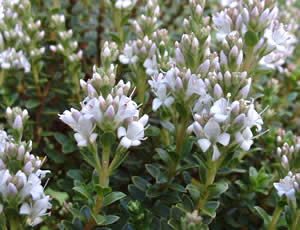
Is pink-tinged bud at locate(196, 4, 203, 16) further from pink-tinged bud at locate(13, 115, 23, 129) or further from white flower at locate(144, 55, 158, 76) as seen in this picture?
pink-tinged bud at locate(13, 115, 23, 129)

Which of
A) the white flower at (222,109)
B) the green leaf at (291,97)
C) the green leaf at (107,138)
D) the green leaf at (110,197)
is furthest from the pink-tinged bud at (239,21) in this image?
the green leaf at (291,97)

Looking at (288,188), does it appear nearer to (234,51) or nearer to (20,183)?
(234,51)

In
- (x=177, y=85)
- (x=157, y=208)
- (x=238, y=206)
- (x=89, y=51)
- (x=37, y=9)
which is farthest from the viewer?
(x=37, y=9)

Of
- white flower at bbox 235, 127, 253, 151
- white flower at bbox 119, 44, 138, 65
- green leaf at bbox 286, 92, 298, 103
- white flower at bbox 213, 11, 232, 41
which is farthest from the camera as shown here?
green leaf at bbox 286, 92, 298, 103

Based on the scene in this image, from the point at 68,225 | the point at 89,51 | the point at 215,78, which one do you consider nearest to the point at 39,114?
the point at 89,51

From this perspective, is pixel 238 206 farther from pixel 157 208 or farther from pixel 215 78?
pixel 215 78

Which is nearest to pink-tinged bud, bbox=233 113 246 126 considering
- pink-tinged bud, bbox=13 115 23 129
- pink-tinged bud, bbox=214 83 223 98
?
pink-tinged bud, bbox=214 83 223 98
